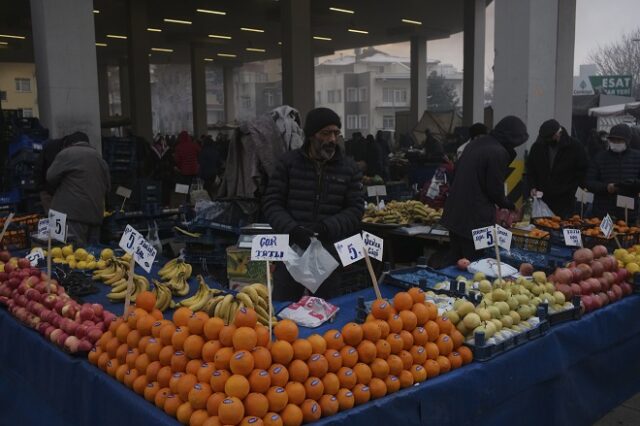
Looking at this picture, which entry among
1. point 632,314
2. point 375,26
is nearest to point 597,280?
point 632,314

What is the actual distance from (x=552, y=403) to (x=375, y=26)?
22491mm

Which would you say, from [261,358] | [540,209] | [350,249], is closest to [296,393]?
[261,358]

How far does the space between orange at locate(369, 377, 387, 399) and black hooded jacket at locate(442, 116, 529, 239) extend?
9.55 feet

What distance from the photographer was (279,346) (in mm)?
2441

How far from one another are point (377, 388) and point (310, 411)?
0.34 m

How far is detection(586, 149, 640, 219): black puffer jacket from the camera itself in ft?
21.3

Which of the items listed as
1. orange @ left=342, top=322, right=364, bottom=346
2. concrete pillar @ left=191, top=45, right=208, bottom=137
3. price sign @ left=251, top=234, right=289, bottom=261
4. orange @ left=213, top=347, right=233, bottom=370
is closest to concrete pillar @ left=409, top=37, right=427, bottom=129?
concrete pillar @ left=191, top=45, right=208, bottom=137

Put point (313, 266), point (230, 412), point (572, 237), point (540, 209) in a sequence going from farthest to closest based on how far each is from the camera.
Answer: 1. point (540, 209)
2. point (572, 237)
3. point (313, 266)
4. point (230, 412)

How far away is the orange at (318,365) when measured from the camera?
8.04ft

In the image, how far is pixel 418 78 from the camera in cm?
2698

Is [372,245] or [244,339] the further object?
[372,245]

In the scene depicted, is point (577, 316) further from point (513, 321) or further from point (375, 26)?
point (375, 26)

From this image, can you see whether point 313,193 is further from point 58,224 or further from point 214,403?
point 214,403

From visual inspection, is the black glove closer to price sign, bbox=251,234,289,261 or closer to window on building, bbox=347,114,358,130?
price sign, bbox=251,234,289,261
